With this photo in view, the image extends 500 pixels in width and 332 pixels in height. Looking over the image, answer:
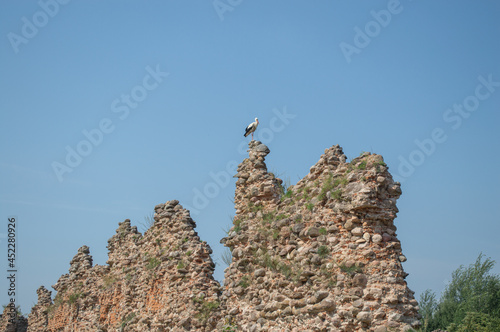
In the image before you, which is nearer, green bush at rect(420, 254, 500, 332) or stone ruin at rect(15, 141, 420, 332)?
stone ruin at rect(15, 141, 420, 332)

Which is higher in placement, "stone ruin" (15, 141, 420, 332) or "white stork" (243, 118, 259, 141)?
"white stork" (243, 118, 259, 141)

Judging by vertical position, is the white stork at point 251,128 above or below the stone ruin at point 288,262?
above

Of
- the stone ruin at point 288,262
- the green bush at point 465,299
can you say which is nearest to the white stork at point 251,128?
the stone ruin at point 288,262

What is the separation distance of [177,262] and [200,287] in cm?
106

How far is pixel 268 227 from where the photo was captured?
10477mm

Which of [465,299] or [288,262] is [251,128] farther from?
[465,299]

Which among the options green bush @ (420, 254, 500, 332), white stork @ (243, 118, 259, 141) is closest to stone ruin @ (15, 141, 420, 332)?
white stork @ (243, 118, 259, 141)

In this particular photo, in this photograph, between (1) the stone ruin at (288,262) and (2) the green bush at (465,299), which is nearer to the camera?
(1) the stone ruin at (288,262)

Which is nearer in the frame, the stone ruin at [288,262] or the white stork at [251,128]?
the stone ruin at [288,262]

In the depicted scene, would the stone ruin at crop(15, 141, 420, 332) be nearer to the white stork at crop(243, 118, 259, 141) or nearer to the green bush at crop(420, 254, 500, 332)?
the white stork at crop(243, 118, 259, 141)

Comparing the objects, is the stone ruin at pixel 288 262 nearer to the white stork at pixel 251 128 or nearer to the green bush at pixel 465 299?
the white stork at pixel 251 128

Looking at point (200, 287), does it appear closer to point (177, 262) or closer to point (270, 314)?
point (177, 262)

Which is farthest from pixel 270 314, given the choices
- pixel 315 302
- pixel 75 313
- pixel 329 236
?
pixel 75 313

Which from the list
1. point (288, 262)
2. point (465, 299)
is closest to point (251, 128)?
point (288, 262)
